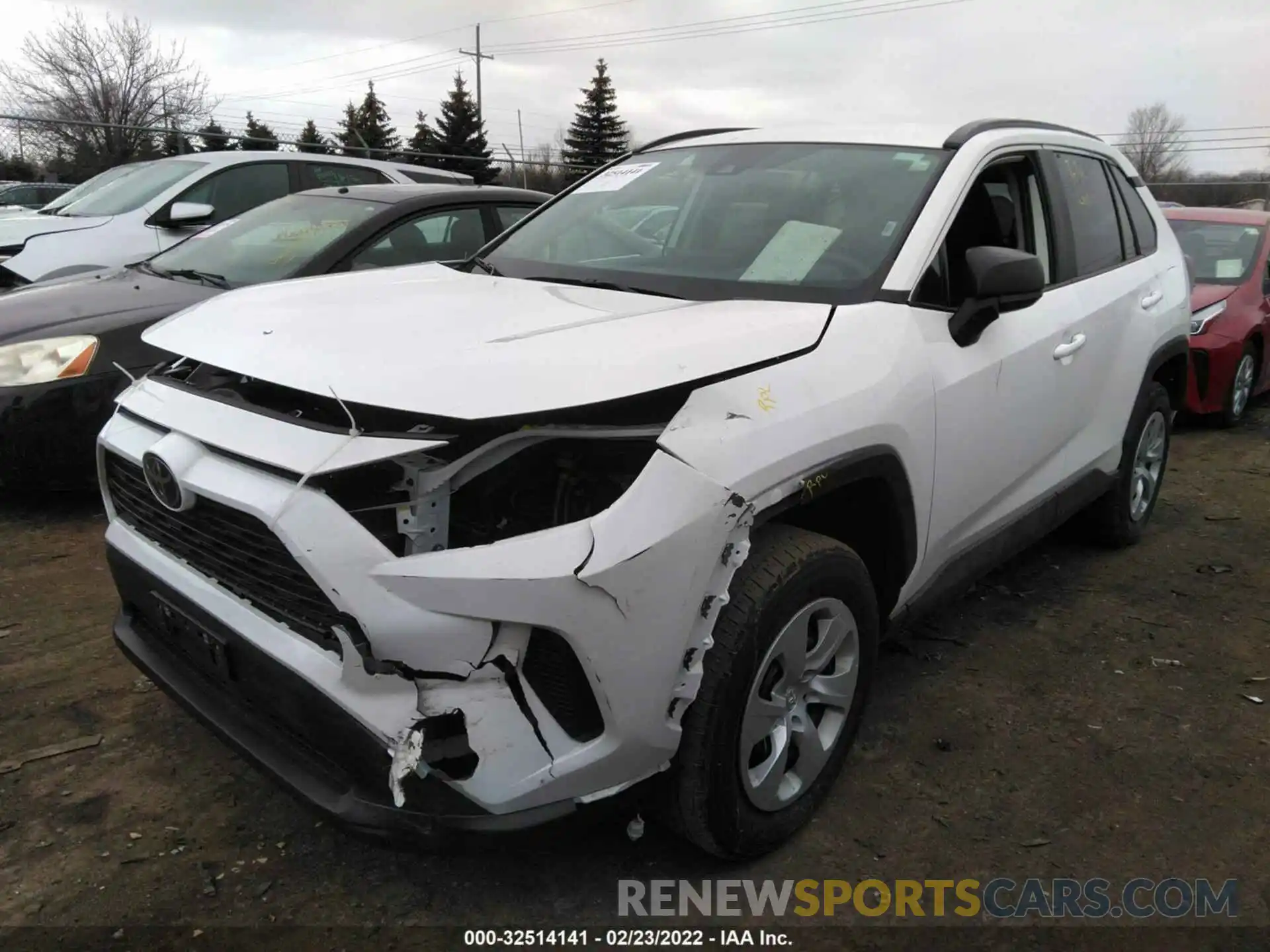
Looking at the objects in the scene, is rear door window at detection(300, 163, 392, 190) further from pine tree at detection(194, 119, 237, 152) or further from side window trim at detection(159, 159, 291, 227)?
pine tree at detection(194, 119, 237, 152)

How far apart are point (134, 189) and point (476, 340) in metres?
6.46

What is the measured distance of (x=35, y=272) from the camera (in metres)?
6.48

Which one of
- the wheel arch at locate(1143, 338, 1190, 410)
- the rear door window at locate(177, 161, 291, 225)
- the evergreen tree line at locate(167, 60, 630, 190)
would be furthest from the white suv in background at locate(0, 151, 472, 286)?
the evergreen tree line at locate(167, 60, 630, 190)

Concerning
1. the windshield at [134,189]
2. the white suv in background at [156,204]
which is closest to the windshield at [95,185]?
the white suv in background at [156,204]

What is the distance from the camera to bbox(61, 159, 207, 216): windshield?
23.0 ft

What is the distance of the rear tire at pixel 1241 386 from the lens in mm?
6945

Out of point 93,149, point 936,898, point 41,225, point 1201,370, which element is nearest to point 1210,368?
point 1201,370

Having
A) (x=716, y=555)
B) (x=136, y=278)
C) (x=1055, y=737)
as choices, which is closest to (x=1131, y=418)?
(x=1055, y=737)

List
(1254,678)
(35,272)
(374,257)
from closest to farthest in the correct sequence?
(1254,678) < (374,257) < (35,272)

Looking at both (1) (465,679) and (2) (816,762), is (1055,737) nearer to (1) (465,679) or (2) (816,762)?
(2) (816,762)

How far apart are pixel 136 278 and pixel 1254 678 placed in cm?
533

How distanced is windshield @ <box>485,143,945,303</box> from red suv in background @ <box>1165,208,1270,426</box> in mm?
4529

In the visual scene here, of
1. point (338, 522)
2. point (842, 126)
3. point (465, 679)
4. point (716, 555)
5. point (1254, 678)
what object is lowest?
point (1254, 678)

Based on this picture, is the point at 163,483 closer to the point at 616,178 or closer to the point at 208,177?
the point at 616,178
